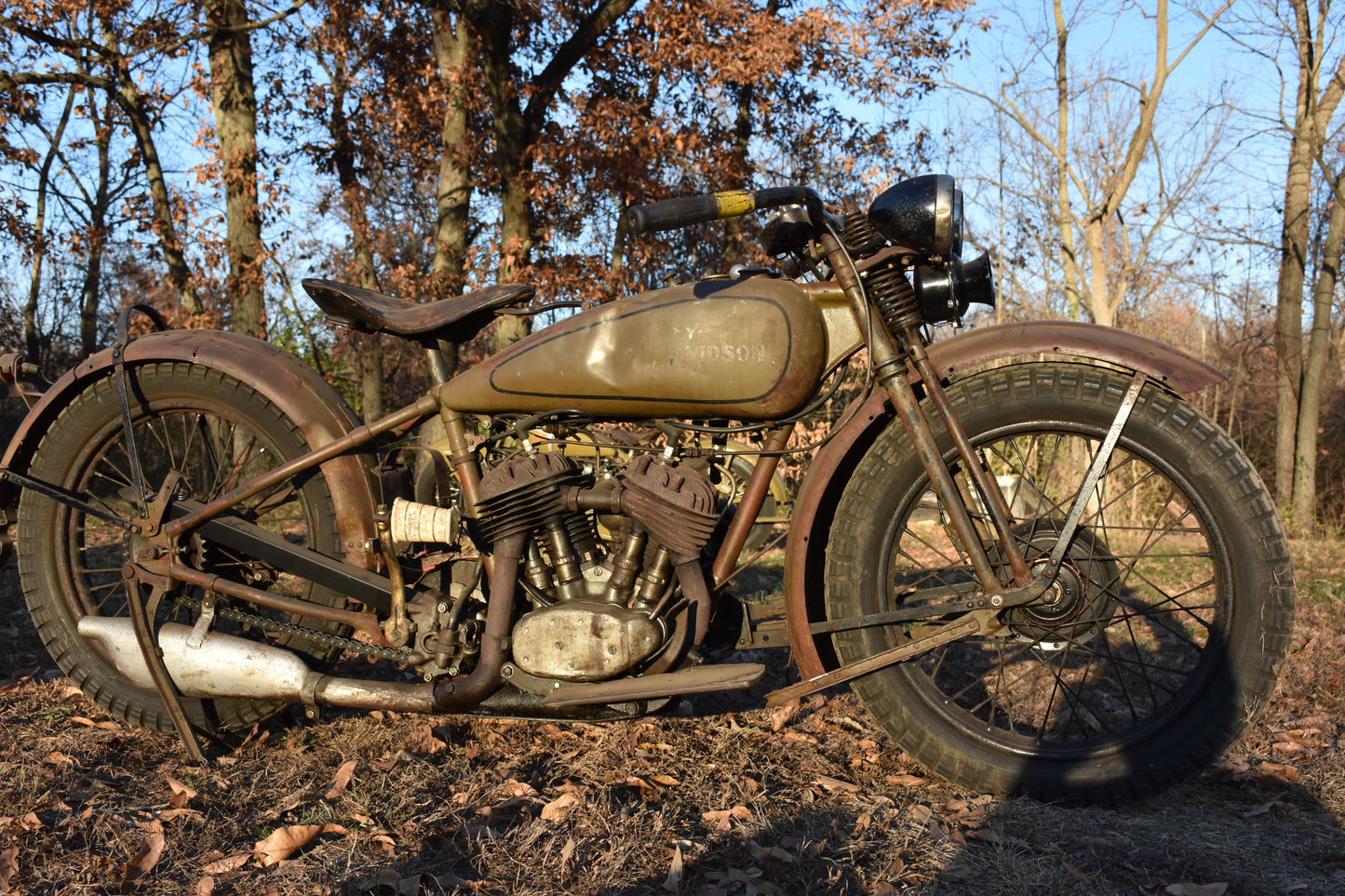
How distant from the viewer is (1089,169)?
12055 millimetres

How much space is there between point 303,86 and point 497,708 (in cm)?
1089

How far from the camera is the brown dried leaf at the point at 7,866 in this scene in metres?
2.06

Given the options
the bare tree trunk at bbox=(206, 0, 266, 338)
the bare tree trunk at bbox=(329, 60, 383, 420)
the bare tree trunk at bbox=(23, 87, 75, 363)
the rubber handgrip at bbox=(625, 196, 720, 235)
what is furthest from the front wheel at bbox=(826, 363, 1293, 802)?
the bare tree trunk at bbox=(23, 87, 75, 363)

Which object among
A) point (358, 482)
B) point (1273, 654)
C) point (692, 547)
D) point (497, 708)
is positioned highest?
point (358, 482)

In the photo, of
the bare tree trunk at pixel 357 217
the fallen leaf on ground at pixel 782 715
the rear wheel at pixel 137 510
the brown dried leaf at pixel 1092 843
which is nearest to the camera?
the brown dried leaf at pixel 1092 843

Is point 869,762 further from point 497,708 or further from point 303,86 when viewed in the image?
point 303,86

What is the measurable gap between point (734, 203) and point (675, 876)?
5.56 ft

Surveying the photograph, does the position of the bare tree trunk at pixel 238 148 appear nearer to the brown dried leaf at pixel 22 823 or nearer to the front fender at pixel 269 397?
the front fender at pixel 269 397

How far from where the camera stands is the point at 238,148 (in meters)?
8.48

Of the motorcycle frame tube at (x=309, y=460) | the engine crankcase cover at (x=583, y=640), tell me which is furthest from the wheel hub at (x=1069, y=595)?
the motorcycle frame tube at (x=309, y=460)

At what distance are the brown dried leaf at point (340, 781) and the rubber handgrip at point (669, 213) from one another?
1877mm

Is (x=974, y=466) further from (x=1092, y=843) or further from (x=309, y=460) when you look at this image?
(x=309, y=460)

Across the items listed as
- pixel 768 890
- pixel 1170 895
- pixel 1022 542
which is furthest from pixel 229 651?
pixel 1170 895

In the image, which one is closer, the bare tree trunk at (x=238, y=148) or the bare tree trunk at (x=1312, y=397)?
the bare tree trunk at (x=238, y=148)
